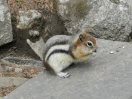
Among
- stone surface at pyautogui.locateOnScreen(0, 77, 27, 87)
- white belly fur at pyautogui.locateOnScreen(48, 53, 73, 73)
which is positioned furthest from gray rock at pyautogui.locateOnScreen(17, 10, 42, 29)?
white belly fur at pyautogui.locateOnScreen(48, 53, 73, 73)

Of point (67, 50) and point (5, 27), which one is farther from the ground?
point (67, 50)

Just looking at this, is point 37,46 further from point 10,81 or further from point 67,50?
point 67,50

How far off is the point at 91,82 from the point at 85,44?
47 cm

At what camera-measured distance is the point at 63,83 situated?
4.73 m

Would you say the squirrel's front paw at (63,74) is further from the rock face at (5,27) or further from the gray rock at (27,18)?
the gray rock at (27,18)

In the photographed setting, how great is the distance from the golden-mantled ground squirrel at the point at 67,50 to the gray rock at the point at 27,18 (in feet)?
6.12

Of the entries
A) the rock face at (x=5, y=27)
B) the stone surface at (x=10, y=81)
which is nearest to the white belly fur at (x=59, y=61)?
the stone surface at (x=10, y=81)

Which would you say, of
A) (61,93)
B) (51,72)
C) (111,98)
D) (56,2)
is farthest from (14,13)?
(111,98)

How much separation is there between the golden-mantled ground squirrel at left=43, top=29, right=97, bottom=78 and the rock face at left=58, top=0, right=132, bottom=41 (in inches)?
69.9

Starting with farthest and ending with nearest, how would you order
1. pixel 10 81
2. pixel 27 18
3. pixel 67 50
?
pixel 27 18
pixel 10 81
pixel 67 50

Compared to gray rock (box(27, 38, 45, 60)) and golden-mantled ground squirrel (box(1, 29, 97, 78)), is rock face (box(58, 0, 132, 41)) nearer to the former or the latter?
gray rock (box(27, 38, 45, 60))

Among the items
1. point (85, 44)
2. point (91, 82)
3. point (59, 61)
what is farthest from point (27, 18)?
point (91, 82)

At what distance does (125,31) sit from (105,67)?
189cm

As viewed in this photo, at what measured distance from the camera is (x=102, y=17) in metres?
6.52
